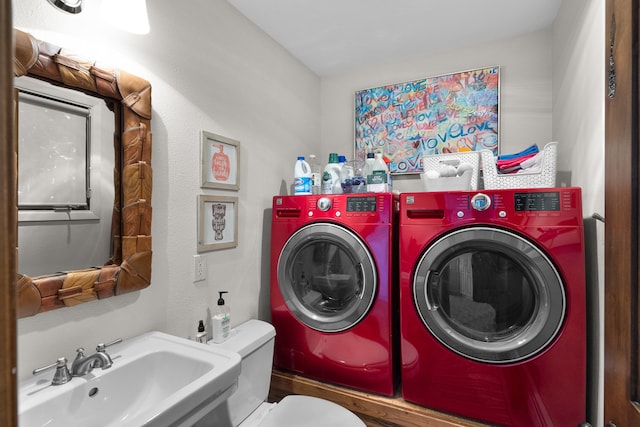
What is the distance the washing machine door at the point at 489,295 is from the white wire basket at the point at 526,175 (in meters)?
0.40

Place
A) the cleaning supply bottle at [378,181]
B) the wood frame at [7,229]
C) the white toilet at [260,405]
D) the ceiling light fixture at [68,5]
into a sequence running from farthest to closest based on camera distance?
the cleaning supply bottle at [378,181] → the white toilet at [260,405] → the ceiling light fixture at [68,5] → the wood frame at [7,229]

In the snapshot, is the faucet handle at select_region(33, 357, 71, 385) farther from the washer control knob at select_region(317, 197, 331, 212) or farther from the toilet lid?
the washer control knob at select_region(317, 197, 331, 212)

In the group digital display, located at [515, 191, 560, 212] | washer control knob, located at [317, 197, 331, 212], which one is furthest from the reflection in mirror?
digital display, located at [515, 191, 560, 212]

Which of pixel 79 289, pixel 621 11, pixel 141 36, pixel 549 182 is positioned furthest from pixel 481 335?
pixel 141 36

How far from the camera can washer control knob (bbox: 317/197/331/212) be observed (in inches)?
66.9

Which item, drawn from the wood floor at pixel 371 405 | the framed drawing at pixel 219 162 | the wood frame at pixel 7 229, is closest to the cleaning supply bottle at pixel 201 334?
the wood floor at pixel 371 405

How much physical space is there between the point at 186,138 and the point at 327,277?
3.39 ft

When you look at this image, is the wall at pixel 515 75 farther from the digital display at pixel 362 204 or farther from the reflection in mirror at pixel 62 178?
the reflection in mirror at pixel 62 178

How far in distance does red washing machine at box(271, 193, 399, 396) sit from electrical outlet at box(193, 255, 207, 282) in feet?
1.37

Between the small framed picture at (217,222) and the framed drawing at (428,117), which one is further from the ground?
the framed drawing at (428,117)

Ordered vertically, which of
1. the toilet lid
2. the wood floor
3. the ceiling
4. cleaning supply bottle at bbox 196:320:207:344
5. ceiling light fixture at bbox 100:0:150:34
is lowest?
the wood floor

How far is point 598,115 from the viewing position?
4.06 ft

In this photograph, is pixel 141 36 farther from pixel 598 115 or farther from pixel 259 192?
pixel 598 115

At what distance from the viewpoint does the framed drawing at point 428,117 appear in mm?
2092
